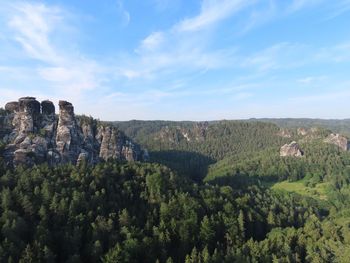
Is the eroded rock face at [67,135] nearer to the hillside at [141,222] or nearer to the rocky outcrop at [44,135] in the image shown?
the rocky outcrop at [44,135]

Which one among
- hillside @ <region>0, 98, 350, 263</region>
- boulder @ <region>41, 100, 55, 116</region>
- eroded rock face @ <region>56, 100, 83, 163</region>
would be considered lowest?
hillside @ <region>0, 98, 350, 263</region>

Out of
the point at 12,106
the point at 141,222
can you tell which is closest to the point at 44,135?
the point at 12,106

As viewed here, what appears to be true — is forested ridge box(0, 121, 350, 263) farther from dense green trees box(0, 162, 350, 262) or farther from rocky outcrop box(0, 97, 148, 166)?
rocky outcrop box(0, 97, 148, 166)

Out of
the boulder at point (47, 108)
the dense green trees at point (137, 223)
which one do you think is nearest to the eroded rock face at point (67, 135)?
the boulder at point (47, 108)

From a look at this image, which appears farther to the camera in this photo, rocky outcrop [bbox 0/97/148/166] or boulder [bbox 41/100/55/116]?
boulder [bbox 41/100/55/116]

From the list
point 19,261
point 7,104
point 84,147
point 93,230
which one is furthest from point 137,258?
point 7,104

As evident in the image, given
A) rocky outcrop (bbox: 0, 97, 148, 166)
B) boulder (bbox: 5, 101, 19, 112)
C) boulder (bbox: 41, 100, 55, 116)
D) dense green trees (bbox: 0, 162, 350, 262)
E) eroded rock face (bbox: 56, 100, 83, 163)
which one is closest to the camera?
dense green trees (bbox: 0, 162, 350, 262)

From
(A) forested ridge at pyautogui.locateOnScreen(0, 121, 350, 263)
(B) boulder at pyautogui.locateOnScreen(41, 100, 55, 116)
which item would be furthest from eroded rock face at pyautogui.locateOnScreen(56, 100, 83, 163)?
(A) forested ridge at pyautogui.locateOnScreen(0, 121, 350, 263)

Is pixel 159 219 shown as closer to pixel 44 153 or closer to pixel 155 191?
pixel 155 191

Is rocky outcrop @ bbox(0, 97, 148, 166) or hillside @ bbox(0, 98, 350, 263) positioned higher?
rocky outcrop @ bbox(0, 97, 148, 166)
